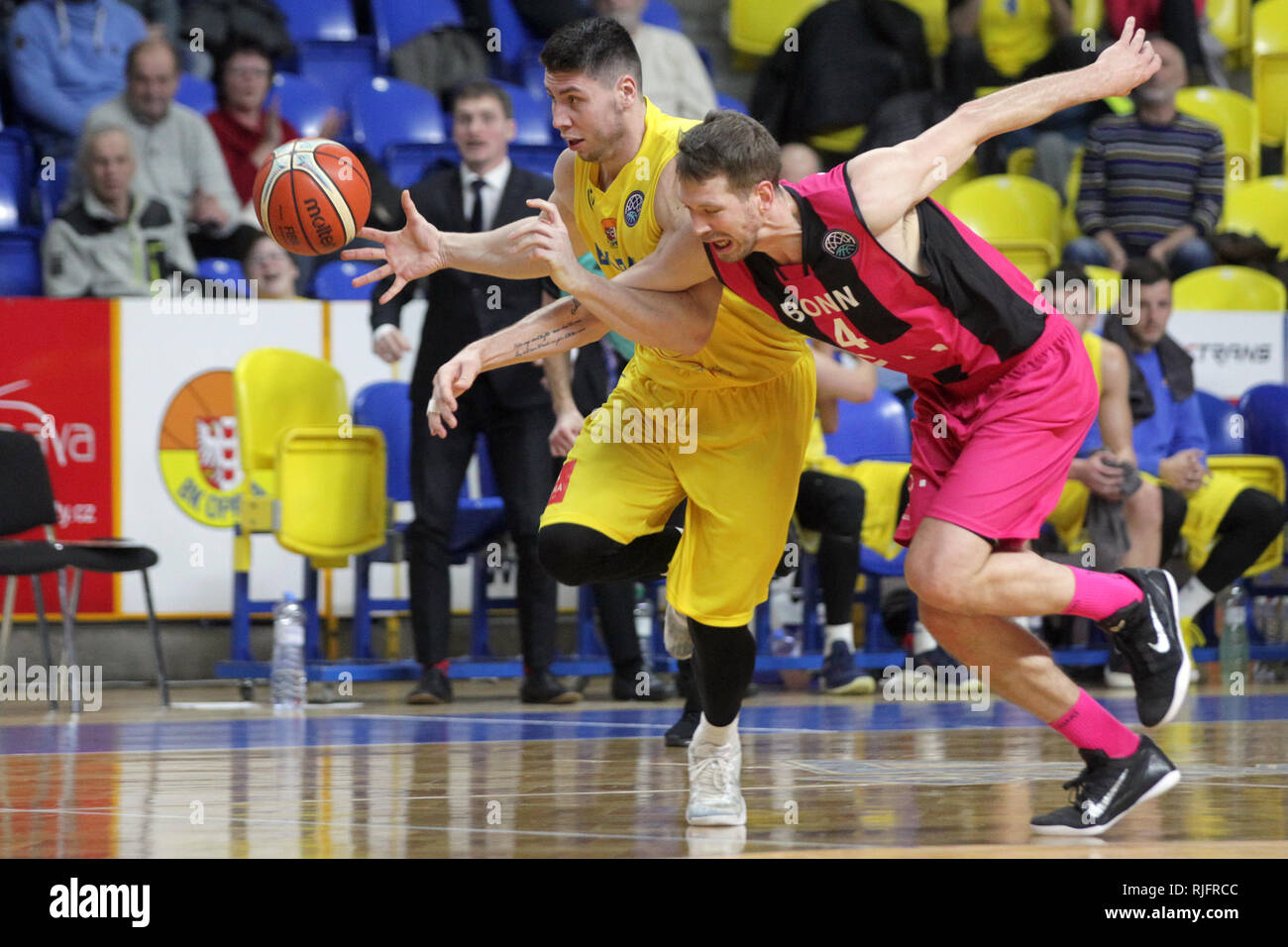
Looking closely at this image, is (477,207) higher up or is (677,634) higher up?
(477,207)

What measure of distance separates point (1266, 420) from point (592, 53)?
627cm

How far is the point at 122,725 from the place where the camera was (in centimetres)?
676

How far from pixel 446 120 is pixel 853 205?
8.22m

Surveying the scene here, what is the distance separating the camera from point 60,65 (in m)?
10.3

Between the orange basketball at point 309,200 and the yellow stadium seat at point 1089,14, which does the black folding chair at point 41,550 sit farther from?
the yellow stadium seat at point 1089,14

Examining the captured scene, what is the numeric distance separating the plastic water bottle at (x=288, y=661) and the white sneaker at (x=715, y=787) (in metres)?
4.00

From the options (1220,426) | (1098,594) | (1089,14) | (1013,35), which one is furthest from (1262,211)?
(1098,594)

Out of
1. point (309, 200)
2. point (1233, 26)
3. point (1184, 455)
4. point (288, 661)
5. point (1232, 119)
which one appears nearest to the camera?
point (309, 200)

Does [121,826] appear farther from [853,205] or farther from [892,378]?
[892,378]

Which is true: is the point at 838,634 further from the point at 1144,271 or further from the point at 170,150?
the point at 170,150

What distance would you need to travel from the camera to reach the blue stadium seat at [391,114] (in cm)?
1116

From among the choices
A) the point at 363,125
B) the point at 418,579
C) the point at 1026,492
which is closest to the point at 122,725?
the point at 418,579

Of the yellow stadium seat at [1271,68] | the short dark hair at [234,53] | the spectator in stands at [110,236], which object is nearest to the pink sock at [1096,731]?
the spectator in stands at [110,236]

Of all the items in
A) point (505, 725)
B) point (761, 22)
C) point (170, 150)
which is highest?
point (761, 22)
